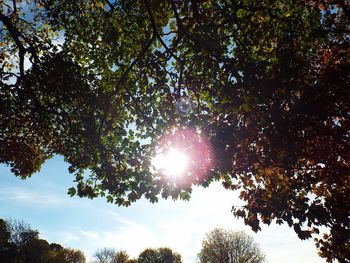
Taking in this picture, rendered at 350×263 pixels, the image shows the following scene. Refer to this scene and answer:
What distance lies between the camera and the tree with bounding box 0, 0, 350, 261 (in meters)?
10.1

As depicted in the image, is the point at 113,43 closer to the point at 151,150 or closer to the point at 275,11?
the point at 151,150

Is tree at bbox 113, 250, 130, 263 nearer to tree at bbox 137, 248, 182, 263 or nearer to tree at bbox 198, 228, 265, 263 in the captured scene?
tree at bbox 137, 248, 182, 263

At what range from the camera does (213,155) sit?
10.7 m

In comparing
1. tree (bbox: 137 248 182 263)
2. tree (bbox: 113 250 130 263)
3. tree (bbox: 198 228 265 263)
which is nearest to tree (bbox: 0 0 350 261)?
tree (bbox: 198 228 265 263)

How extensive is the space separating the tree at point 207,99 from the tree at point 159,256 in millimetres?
89694

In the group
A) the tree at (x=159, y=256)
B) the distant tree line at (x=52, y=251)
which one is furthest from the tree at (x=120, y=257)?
the distant tree line at (x=52, y=251)

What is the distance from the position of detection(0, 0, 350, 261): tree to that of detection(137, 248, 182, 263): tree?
89.7 m

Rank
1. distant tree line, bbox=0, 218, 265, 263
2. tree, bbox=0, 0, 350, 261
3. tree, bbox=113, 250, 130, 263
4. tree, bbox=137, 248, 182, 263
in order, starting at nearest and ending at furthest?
1. tree, bbox=0, 0, 350, 261
2. distant tree line, bbox=0, 218, 265, 263
3. tree, bbox=137, 248, 182, 263
4. tree, bbox=113, 250, 130, 263

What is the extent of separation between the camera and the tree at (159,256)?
9481 centimetres

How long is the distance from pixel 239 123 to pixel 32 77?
30.2 ft

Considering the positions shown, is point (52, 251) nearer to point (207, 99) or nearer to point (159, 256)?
point (159, 256)

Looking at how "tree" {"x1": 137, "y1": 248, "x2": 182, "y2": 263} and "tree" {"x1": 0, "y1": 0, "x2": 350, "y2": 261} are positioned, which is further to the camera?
"tree" {"x1": 137, "y1": 248, "x2": 182, "y2": 263}

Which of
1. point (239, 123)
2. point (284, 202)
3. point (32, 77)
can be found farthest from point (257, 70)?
point (32, 77)

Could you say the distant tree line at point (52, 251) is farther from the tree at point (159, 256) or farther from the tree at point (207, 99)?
the tree at point (207, 99)
